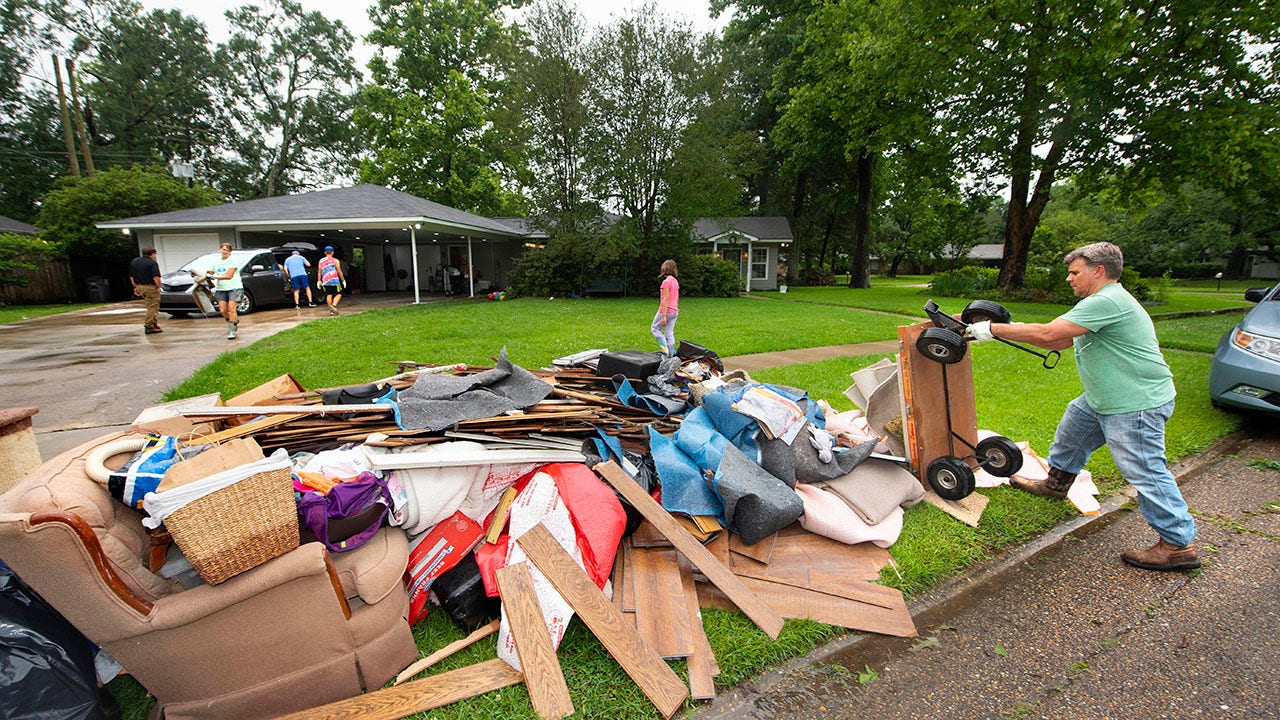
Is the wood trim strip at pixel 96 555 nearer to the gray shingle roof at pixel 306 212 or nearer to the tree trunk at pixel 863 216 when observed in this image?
the gray shingle roof at pixel 306 212

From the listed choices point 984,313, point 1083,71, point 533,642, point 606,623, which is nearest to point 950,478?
point 984,313

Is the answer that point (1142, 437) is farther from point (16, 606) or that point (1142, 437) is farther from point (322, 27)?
point (322, 27)

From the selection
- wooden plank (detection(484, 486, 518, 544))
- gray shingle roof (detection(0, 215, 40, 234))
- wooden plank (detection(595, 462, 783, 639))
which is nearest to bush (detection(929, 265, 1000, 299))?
wooden plank (detection(595, 462, 783, 639))

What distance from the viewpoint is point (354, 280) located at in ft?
74.4

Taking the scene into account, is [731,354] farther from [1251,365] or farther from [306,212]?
[306,212]

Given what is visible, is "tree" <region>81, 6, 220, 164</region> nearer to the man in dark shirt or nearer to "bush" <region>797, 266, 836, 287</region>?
the man in dark shirt

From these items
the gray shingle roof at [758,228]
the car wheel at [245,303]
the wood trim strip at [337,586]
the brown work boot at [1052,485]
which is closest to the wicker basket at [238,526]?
the wood trim strip at [337,586]

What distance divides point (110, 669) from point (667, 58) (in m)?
20.2

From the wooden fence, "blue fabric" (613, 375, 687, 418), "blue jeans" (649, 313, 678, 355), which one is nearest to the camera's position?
"blue fabric" (613, 375, 687, 418)

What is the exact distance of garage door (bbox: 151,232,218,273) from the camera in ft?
54.5

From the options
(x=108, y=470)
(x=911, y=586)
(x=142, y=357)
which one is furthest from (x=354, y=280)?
(x=911, y=586)

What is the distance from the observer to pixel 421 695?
217 cm

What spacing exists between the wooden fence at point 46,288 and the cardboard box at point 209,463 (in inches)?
868

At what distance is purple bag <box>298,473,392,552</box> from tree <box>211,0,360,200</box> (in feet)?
143
